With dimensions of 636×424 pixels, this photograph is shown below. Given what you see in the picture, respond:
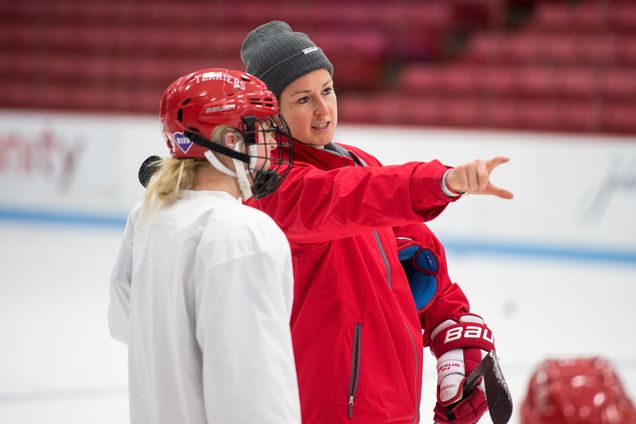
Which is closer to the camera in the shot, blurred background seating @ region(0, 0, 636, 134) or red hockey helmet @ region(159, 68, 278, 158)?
red hockey helmet @ region(159, 68, 278, 158)

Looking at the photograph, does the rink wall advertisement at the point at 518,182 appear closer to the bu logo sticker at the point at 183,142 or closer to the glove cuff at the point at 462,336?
the glove cuff at the point at 462,336

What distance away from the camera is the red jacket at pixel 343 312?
169 centimetres

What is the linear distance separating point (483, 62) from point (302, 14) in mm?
2276

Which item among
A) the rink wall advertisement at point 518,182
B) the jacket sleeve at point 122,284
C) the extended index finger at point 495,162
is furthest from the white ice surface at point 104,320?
the extended index finger at point 495,162

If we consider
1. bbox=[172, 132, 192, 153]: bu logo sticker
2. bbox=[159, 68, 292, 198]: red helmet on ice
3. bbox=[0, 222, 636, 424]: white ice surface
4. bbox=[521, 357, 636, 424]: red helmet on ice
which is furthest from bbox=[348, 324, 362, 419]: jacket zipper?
bbox=[0, 222, 636, 424]: white ice surface

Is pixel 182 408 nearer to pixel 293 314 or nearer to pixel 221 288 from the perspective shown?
pixel 221 288

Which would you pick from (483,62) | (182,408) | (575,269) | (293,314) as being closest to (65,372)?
(293,314)

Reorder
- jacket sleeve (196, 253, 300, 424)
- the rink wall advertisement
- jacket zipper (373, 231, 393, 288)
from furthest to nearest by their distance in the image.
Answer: the rink wall advertisement < jacket zipper (373, 231, 393, 288) < jacket sleeve (196, 253, 300, 424)

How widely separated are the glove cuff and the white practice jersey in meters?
0.72

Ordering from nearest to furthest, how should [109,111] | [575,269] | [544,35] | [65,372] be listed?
[65,372] < [575,269] < [544,35] < [109,111]

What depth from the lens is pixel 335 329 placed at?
69.2 inches

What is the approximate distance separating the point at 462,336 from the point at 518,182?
5.71 meters

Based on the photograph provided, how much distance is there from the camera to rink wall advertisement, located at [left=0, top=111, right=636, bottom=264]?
7.37 m

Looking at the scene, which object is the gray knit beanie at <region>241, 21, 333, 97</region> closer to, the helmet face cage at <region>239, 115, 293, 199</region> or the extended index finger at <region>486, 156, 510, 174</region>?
the helmet face cage at <region>239, 115, 293, 199</region>
